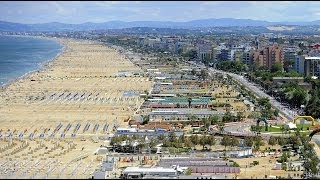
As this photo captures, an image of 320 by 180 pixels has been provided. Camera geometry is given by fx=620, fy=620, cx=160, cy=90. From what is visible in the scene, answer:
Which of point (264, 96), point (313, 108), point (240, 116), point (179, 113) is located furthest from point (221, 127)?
point (264, 96)

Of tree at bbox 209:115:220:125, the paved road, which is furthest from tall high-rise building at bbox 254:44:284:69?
tree at bbox 209:115:220:125

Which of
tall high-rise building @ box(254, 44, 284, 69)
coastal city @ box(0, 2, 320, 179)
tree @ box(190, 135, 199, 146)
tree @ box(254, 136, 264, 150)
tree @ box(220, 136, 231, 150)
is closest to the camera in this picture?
coastal city @ box(0, 2, 320, 179)

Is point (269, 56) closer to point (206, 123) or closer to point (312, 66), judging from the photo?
point (312, 66)

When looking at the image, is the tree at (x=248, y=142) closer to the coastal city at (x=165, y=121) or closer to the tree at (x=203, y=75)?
the coastal city at (x=165, y=121)

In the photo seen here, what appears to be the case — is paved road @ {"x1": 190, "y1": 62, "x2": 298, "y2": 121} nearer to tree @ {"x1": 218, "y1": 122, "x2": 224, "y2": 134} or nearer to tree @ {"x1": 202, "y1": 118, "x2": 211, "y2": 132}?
tree @ {"x1": 218, "y1": 122, "x2": 224, "y2": 134}

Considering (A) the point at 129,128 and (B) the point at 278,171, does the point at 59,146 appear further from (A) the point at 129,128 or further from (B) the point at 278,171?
(B) the point at 278,171

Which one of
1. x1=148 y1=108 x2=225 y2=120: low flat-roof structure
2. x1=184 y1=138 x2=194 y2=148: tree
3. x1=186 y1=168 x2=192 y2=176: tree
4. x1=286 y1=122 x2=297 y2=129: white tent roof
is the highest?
x1=186 y1=168 x2=192 y2=176: tree
